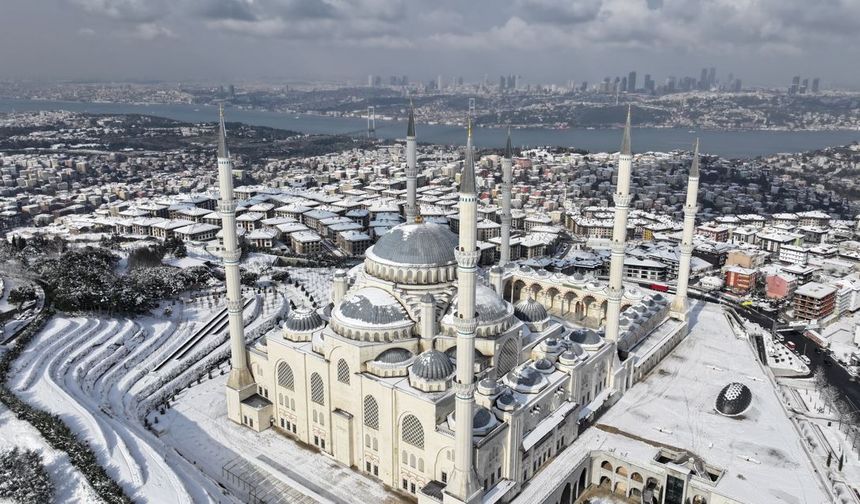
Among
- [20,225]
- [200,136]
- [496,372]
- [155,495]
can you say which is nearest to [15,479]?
[155,495]

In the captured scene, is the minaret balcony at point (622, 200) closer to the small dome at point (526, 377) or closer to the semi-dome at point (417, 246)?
the semi-dome at point (417, 246)

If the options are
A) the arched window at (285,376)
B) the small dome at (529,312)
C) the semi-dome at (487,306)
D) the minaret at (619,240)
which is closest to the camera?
the semi-dome at (487,306)

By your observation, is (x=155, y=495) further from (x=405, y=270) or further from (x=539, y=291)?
(x=539, y=291)

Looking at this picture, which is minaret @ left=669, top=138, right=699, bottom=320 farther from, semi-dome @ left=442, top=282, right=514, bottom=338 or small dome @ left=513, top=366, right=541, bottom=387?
small dome @ left=513, top=366, right=541, bottom=387

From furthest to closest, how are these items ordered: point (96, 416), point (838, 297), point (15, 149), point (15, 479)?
point (15, 149), point (838, 297), point (96, 416), point (15, 479)

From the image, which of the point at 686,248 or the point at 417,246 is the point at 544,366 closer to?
the point at 417,246

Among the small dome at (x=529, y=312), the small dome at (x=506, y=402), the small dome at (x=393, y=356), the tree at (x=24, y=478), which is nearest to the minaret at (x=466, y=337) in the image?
the small dome at (x=506, y=402)
